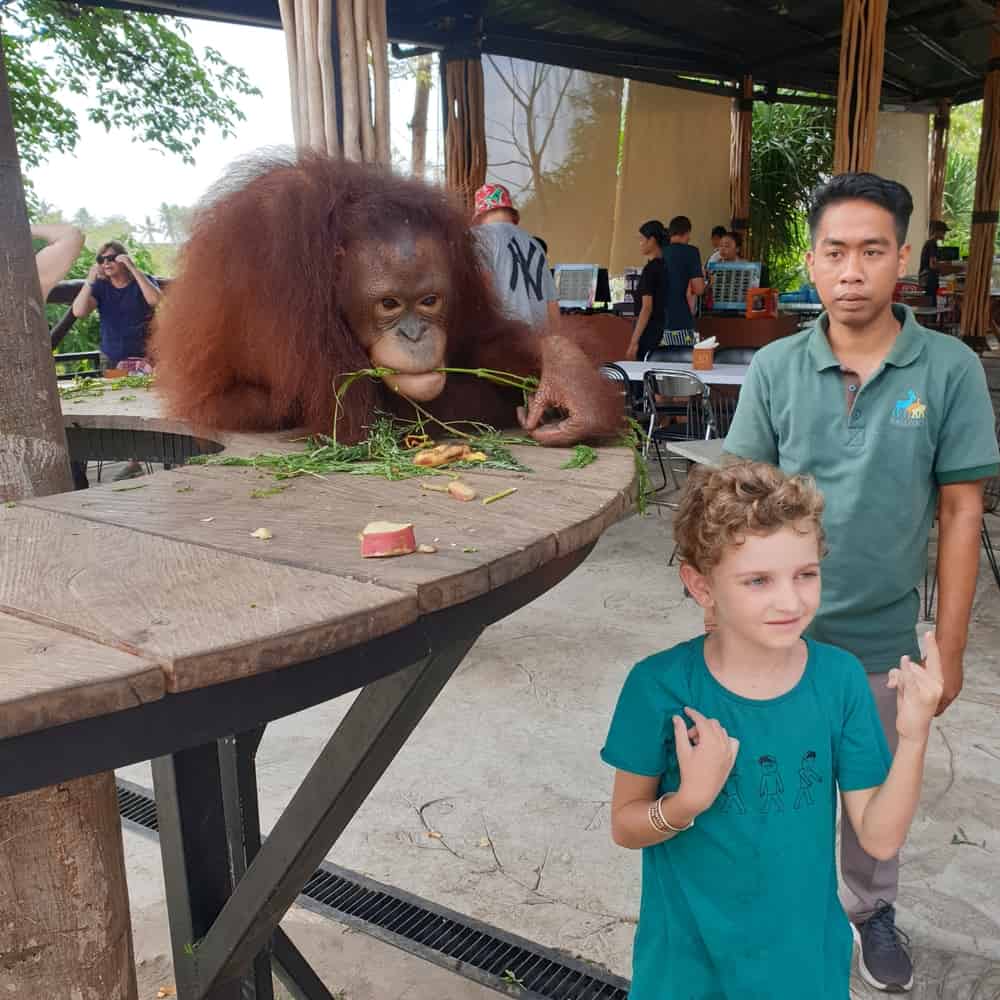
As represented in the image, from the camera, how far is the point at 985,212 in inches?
351

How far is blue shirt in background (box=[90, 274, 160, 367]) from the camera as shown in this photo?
156 inches

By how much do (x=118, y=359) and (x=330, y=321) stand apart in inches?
122

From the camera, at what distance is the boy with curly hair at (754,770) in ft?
3.32

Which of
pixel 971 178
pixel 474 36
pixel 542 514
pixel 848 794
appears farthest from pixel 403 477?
pixel 971 178

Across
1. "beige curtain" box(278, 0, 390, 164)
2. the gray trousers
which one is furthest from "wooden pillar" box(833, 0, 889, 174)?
the gray trousers

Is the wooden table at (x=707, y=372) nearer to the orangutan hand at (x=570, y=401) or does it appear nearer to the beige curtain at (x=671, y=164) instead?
the orangutan hand at (x=570, y=401)

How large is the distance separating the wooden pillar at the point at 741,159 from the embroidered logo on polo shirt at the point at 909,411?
8.99m

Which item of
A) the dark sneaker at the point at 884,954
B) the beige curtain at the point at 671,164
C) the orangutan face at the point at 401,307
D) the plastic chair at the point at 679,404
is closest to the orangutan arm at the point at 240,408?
the orangutan face at the point at 401,307

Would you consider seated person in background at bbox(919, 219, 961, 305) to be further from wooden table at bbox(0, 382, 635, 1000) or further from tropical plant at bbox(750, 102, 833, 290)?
wooden table at bbox(0, 382, 635, 1000)

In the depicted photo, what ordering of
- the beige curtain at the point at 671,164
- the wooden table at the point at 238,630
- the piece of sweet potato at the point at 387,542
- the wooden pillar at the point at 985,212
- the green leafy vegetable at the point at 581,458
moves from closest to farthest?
1. the wooden table at the point at 238,630
2. the piece of sweet potato at the point at 387,542
3. the green leafy vegetable at the point at 581,458
4. the wooden pillar at the point at 985,212
5. the beige curtain at the point at 671,164

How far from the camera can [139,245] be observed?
31.0 feet

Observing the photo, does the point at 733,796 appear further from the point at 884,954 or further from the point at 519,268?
the point at 519,268

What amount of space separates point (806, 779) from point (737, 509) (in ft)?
1.04

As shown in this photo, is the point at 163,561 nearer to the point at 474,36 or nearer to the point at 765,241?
the point at 474,36
